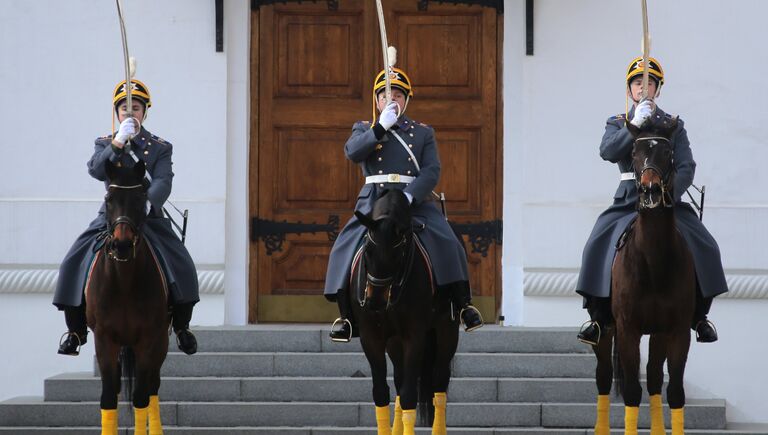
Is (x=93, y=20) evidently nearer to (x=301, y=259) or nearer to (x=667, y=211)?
(x=301, y=259)

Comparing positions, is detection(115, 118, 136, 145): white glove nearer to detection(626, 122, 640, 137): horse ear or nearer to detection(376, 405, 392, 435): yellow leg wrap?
detection(376, 405, 392, 435): yellow leg wrap

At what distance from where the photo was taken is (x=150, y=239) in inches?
363

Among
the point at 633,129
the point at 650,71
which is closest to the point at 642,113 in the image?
the point at 633,129

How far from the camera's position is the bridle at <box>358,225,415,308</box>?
797cm

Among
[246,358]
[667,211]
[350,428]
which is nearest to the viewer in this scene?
[667,211]

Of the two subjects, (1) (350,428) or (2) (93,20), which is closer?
(1) (350,428)

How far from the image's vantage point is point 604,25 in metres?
12.0

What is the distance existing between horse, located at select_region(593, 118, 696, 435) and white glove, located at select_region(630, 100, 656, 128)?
47mm

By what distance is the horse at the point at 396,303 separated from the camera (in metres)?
7.98

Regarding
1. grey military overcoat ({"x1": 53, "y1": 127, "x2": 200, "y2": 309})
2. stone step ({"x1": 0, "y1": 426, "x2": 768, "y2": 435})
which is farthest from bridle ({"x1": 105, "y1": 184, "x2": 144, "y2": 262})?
stone step ({"x1": 0, "y1": 426, "x2": 768, "y2": 435})

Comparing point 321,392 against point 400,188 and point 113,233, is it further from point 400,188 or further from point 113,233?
point 113,233

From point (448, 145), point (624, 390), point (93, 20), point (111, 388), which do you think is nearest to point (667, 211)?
point (624, 390)

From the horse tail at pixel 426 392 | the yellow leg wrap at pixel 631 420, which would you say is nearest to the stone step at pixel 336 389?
the horse tail at pixel 426 392

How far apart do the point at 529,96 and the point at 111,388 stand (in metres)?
4.92
